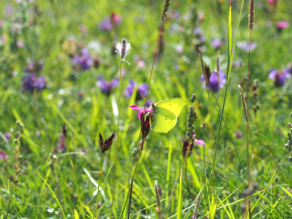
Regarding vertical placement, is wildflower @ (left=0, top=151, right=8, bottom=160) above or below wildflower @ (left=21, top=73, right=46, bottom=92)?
below

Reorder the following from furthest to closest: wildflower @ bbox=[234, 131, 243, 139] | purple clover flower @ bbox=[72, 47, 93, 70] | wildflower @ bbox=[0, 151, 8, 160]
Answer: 1. purple clover flower @ bbox=[72, 47, 93, 70]
2. wildflower @ bbox=[234, 131, 243, 139]
3. wildflower @ bbox=[0, 151, 8, 160]

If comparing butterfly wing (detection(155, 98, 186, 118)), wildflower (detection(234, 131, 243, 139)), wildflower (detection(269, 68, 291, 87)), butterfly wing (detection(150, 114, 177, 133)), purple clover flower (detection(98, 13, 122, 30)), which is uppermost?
butterfly wing (detection(155, 98, 186, 118))

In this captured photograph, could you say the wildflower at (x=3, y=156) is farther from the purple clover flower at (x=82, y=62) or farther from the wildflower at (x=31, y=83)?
the purple clover flower at (x=82, y=62)

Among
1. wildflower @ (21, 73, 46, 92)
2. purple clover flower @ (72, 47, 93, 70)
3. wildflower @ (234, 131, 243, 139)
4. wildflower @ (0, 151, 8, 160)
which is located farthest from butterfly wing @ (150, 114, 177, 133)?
purple clover flower @ (72, 47, 93, 70)

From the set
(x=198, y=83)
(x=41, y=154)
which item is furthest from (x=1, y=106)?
(x=198, y=83)

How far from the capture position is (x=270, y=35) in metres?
3.77

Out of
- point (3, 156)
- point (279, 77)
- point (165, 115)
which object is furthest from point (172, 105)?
point (279, 77)

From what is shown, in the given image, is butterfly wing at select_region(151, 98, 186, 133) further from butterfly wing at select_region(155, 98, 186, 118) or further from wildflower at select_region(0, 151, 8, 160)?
wildflower at select_region(0, 151, 8, 160)

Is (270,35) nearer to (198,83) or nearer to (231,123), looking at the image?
(198,83)

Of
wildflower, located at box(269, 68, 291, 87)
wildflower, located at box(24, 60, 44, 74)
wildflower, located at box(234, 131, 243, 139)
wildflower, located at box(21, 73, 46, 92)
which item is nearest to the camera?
wildflower, located at box(234, 131, 243, 139)

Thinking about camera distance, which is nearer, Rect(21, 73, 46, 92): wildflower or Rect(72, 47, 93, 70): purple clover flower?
Rect(21, 73, 46, 92): wildflower

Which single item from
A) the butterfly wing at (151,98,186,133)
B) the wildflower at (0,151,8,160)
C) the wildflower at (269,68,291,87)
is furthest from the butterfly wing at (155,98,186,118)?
the wildflower at (269,68,291,87)

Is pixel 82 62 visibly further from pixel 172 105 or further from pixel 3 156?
pixel 172 105

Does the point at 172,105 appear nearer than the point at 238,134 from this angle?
Yes
